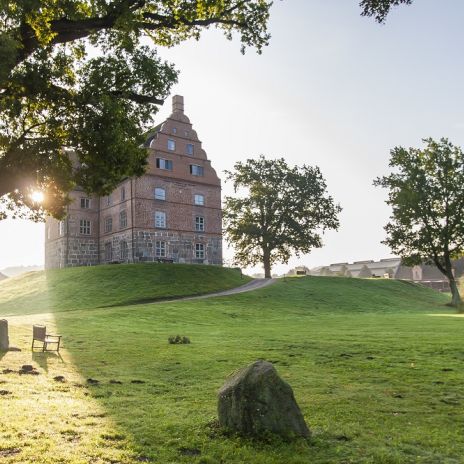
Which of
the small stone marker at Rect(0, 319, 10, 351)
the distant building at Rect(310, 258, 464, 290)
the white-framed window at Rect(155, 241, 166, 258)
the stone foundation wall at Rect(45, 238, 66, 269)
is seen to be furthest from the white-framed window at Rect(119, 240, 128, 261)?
the distant building at Rect(310, 258, 464, 290)

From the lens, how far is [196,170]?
63469mm

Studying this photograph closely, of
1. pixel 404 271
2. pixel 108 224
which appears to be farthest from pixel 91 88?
pixel 404 271

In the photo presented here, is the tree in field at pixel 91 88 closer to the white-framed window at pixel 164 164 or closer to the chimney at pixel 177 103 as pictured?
the white-framed window at pixel 164 164

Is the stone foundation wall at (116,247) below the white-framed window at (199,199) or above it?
below

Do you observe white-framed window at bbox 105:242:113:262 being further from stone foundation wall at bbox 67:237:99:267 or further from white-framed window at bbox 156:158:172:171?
white-framed window at bbox 156:158:172:171

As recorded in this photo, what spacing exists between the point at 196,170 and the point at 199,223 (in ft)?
24.3

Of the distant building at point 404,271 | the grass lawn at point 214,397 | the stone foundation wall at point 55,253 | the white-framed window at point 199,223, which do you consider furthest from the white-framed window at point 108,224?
the distant building at point 404,271

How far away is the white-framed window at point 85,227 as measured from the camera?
6369cm

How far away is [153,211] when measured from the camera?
58.5 metres

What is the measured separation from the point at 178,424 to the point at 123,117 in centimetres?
1368

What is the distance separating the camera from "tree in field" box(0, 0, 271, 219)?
607 inches

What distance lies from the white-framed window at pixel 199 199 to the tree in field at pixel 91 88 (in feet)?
135

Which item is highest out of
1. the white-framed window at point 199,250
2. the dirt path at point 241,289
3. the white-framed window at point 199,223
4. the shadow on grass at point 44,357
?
the white-framed window at point 199,223

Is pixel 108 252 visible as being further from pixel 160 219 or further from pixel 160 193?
pixel 160 193
